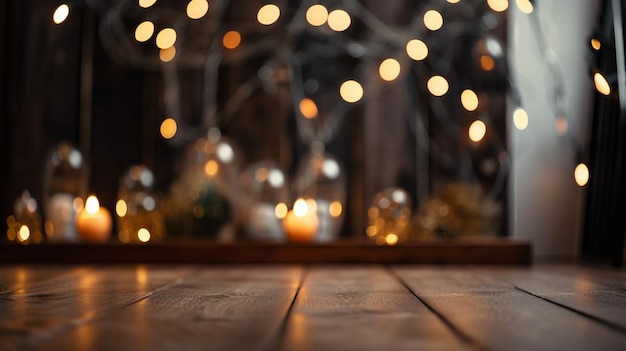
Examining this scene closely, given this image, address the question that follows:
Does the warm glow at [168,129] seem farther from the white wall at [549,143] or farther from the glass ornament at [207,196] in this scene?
the white wall at [549,143]

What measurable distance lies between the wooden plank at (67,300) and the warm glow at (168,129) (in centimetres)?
79

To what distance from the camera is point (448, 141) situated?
2105 mm

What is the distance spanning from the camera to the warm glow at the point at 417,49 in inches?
78.7

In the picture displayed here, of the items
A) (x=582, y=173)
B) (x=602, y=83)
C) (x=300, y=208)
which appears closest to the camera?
(x=602, y=83)

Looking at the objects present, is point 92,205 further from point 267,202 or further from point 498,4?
point 498,4

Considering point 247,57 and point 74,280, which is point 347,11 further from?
point 74,280

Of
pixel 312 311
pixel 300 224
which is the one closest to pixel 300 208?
→ pixel 300 224

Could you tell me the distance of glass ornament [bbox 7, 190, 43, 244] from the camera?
69.8 inches

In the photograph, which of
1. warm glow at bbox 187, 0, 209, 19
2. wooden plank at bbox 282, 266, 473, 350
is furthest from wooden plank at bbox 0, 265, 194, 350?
warm glow at bbox 187, 0, 209, 19

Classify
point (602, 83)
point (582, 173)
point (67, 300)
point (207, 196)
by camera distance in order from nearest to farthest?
point (67, 300) → point (602, 83) → point (582, 173) → point (207, 196)

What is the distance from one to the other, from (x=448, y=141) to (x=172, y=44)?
2.65ft

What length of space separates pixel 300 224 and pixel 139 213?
0.44 metres

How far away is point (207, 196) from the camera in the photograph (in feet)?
5.98

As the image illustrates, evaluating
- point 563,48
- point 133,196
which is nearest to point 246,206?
point 133,196
